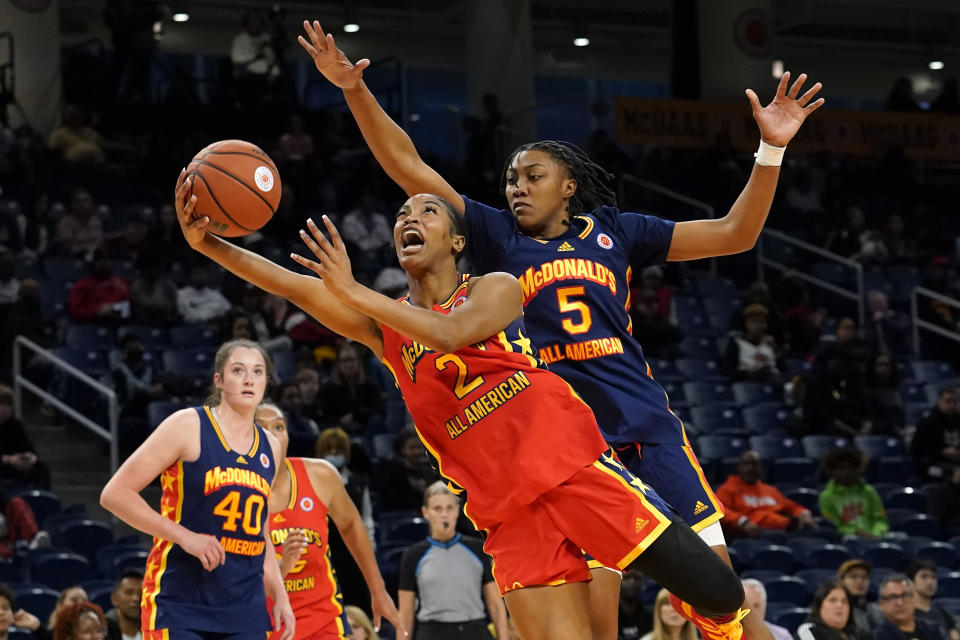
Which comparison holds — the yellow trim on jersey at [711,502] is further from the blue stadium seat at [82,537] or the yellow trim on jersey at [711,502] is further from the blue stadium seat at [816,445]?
the blue stadium seat at [816,445]

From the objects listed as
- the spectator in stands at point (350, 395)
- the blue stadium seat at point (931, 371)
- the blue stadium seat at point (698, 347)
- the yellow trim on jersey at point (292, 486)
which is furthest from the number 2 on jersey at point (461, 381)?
the blue stadium seat at point (931, 371)

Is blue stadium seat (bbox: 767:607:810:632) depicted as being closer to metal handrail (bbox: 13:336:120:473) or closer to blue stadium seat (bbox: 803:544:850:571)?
blue stadium seat (bbox: 803:544:850:571)

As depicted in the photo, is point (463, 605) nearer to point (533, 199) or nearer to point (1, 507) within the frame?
point (1, 507)

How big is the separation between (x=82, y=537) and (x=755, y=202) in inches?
238

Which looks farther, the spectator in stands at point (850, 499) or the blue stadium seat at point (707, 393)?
the blue stadium seat at point (707, 393)

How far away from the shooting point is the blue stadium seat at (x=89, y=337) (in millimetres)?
12438

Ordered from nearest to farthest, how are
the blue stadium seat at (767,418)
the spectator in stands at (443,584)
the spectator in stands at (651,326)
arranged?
the spectator in stands at (443,584), the blue stadium seat at (767,418), the spectator in stands at (651,326)

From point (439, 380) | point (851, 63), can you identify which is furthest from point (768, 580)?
point (851, 63)

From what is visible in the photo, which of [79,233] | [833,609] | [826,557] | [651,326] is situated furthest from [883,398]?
[79,233]

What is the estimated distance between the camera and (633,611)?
9.30 meters

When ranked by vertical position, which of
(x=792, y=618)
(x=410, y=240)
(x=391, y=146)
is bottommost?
(x=792, y=618)

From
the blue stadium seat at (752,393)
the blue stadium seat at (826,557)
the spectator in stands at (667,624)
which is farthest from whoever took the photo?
the blue stadium seat at (752,393)

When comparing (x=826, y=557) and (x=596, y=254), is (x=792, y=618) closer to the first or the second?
(x=826, y=557)

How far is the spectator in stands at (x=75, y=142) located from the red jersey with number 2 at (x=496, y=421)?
11.8 meters
